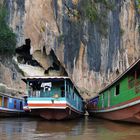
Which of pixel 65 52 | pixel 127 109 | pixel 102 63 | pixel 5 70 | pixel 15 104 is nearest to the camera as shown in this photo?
pixel 127 109

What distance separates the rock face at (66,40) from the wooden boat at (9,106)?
9220 mm

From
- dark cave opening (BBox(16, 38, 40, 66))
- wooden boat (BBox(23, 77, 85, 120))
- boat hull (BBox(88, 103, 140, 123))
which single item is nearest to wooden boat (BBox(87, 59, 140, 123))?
boat hull (BBox(88, 103, 140, 123))

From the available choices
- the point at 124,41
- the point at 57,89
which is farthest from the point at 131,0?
the point at 57,89

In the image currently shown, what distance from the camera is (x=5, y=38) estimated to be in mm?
28000

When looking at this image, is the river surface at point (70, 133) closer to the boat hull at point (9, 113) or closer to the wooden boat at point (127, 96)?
the wooden boat at point (127, 96)

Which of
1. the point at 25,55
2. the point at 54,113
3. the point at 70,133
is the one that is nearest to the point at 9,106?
the point at 54,113

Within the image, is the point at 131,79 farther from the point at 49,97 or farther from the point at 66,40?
the point at 66,40

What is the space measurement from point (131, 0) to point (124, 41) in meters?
5.99

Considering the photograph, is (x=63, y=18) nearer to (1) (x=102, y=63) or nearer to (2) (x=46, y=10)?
(2) (x=46, y=10)

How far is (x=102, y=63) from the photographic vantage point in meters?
35.2

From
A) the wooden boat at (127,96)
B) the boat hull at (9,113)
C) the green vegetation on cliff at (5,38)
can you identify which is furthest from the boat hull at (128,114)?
the green vegetation on cliff at (5,38)

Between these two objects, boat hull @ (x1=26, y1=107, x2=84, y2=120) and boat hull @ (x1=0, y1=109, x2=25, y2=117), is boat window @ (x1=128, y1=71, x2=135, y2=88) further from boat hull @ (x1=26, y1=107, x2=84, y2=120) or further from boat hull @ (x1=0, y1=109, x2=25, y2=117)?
boat hull @ (x1=0, y1=109, x2=25, y2=117)

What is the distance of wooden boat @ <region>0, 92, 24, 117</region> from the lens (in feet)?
59.5

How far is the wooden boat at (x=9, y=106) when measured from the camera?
59.5 ft
